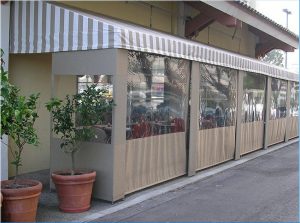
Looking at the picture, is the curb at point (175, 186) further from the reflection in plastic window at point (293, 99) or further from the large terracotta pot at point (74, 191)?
the reflection in plastic window at point (293, 99)

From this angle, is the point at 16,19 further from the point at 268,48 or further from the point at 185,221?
the point at 268,48

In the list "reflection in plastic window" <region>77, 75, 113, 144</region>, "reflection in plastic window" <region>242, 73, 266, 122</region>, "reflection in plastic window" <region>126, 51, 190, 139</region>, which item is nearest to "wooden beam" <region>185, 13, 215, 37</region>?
"reflection in plastic window" <region>242, 73, 266, 122</region>

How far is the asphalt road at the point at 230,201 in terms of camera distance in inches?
247

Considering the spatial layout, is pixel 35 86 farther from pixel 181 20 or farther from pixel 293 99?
pixel 293 99

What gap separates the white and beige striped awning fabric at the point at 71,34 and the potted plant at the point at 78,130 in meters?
0.78

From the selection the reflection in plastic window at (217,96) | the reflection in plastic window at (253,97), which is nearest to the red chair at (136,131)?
the reflection in plastic window at (217,96)

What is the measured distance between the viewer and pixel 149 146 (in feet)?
25.4

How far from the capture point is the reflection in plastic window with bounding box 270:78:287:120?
14.7m

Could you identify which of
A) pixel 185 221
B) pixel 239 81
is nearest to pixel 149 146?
pixel 185 221

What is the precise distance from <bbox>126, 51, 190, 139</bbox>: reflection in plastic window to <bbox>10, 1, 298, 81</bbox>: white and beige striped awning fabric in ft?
1.13

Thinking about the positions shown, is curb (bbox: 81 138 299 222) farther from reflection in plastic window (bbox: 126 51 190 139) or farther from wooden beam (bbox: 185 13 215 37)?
wooden beam (bbox: 185 13 215 37)

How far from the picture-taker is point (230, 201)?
7113 mm

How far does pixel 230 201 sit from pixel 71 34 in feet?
12.0

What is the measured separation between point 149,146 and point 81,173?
146 cm
